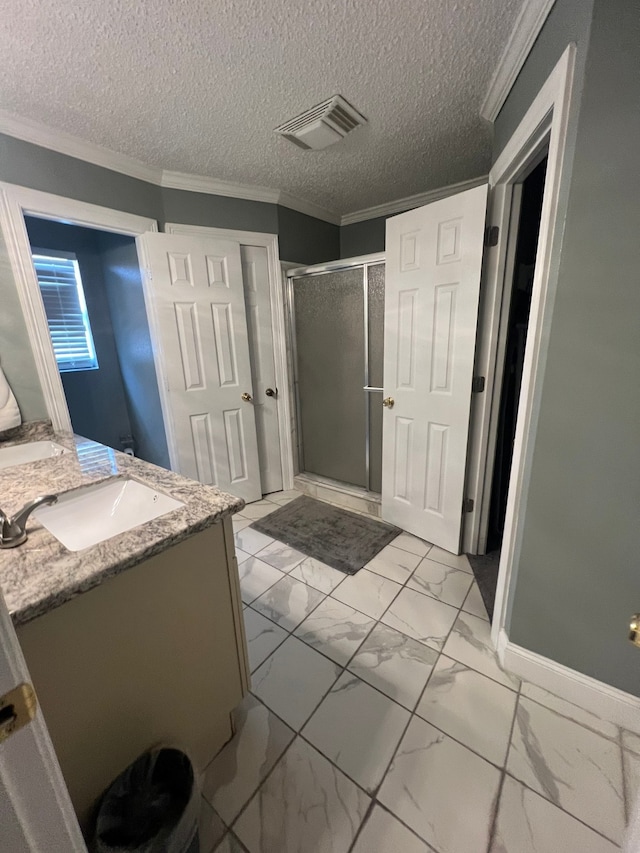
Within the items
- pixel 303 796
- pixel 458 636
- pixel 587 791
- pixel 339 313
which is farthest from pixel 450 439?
pixel 303 796

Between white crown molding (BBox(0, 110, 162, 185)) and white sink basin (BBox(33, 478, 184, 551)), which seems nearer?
white sink basin (BBox(33, 478, 184, 551))

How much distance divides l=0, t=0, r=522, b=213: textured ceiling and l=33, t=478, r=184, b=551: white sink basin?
58.7 inches

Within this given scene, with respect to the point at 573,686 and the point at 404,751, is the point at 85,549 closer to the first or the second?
the point at 404,751

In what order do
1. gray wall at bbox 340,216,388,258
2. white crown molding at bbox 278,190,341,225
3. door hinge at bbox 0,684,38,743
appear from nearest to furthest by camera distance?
door hinge at bbox 0,684,38,743 < white crown molding at bbox 278,190,341,225 < gray wall at bbox 340,216,388,258

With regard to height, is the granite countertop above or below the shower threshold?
above

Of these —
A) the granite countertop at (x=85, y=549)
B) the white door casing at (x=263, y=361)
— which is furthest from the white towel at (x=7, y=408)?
the white door casing at (x=263, y=361)

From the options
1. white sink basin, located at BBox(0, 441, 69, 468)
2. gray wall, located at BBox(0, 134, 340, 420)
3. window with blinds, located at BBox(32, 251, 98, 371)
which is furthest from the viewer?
window with blinds, located at BBox(32, 251, 98, 371)

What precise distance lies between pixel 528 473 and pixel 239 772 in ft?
4.42

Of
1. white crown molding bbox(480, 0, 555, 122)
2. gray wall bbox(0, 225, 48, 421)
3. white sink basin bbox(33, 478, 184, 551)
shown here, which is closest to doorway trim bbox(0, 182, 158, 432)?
gray wall bbox(0, 225, 48, 421)

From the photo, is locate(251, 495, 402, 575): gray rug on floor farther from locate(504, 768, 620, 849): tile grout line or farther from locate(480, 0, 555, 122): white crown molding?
locate(480, 0, 555, 122): white crown molding

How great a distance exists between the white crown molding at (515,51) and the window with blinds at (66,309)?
3.00 meters

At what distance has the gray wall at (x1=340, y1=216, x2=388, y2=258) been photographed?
2863mm

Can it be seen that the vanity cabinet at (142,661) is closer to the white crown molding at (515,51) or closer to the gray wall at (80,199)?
the gray wall at (80,199)

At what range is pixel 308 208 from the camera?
8.79ft
